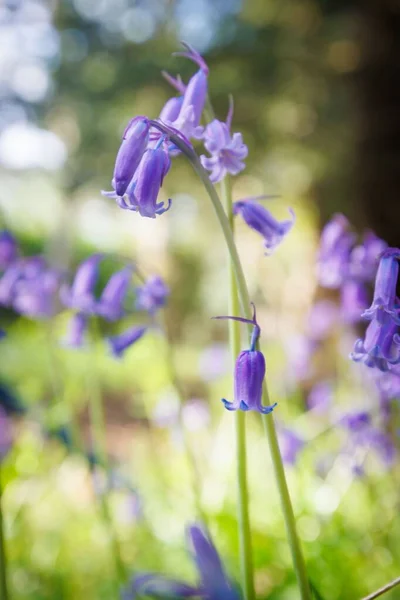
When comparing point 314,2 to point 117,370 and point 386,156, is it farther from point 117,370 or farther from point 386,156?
point 117,370

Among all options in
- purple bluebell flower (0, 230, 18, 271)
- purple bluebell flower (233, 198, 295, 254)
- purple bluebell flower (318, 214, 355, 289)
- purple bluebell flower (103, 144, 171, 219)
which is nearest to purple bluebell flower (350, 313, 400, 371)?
purple bluebell flower (233, 198, 295, 254)

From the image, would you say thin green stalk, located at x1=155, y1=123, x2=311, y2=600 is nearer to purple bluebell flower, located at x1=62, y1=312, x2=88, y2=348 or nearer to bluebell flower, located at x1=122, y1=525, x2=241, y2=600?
bluebell flower, located at x1=122, y1=525, x2=241, y2=600

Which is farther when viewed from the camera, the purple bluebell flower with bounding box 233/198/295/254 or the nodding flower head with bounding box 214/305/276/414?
the purple bluebell flower with bounding box 233/198/295/254

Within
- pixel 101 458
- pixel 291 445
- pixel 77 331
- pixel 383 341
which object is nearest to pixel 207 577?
pixel 383 341

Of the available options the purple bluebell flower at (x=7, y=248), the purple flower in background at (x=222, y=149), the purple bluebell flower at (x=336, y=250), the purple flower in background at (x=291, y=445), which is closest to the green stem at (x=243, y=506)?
the purple flower in background at (x=222, y=149)

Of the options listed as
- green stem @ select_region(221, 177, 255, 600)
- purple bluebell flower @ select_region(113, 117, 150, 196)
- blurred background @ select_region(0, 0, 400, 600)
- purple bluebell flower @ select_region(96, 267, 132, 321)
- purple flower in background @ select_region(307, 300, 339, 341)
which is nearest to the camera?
purple bluebell flower @ select_region(113, 117, 150, 196)
